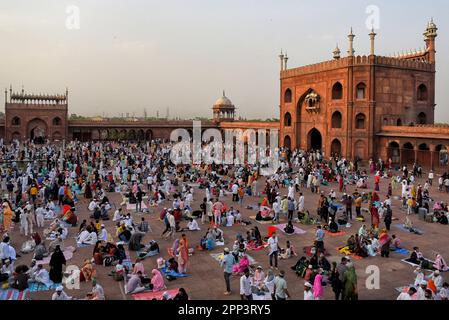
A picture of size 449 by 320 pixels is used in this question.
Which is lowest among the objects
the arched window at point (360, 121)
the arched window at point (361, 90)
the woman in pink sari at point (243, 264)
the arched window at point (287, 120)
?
the woman in pink sari at point (243, 264)

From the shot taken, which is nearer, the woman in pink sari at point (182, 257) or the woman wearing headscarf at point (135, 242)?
the woman in pink sari at point (182, 257)

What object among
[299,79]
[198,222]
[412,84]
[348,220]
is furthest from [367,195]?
[299,79]

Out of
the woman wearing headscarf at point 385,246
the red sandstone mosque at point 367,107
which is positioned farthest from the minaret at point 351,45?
the woman wearing headscarf at point 385,246

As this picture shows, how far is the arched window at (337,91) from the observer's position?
34438 mm

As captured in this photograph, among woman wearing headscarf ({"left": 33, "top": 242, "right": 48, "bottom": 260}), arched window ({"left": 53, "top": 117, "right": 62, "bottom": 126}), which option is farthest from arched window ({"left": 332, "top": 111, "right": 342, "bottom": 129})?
arched window ({"left": 53, "top": 117, "right": 62, "bottom": 126})

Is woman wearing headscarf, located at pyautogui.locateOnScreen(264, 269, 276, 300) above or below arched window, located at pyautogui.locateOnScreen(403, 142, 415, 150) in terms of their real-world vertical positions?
below

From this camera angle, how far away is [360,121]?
33062 mm

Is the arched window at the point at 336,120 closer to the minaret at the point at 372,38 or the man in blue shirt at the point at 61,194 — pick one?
the minaret at the point at 372,38

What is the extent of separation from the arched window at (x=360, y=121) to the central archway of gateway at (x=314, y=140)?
18.6 ft

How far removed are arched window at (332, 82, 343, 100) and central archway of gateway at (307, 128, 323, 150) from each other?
14.3ft

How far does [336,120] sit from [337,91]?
98.9 inches

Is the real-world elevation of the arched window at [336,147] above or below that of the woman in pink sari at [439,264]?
above

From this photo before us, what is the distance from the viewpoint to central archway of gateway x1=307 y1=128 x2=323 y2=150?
127 feet

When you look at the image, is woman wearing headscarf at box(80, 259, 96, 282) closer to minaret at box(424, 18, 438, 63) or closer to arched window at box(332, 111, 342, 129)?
arched window at box(332, 111, 342, 129)
